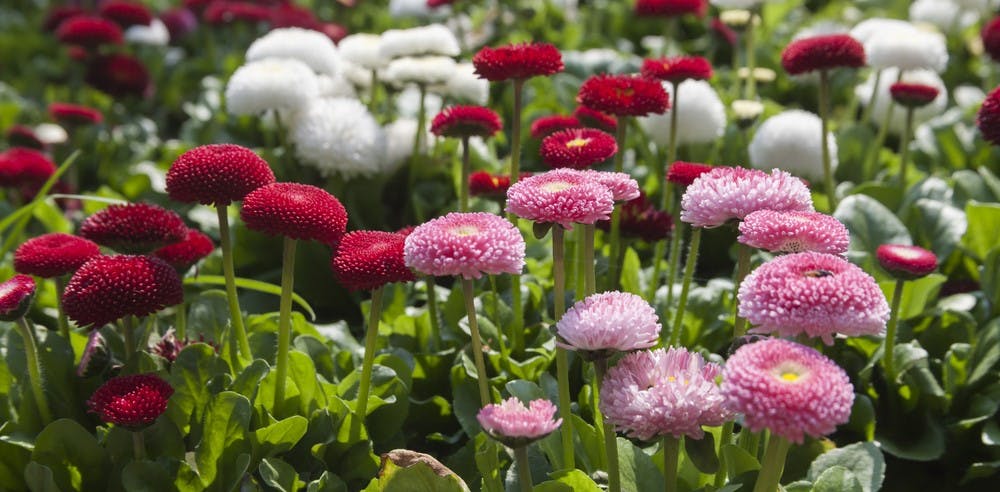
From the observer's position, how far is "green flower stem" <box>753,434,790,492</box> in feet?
4.65

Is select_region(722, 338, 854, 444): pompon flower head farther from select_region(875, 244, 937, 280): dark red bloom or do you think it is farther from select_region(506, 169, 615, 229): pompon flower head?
select_region(875, 244, 937, 280): dark red bloom

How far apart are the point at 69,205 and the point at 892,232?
3191 millimetres

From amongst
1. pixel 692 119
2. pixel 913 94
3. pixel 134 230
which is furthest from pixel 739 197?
pixel 913 94

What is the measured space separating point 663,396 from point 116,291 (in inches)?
39.3

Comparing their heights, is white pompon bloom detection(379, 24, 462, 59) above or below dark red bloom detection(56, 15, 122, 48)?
above

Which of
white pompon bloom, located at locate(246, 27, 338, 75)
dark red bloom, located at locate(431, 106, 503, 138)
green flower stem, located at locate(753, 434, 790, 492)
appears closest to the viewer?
green flower stem, located at locate(753, 434, 790, 492)

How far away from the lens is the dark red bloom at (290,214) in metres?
1.76

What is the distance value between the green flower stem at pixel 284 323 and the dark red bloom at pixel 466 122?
0.61 meters

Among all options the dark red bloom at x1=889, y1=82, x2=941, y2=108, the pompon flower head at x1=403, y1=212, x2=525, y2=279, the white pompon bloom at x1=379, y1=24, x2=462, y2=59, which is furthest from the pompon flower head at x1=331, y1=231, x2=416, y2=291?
the dark red bloom at x1=889, y1=82, x2=941, y2=108

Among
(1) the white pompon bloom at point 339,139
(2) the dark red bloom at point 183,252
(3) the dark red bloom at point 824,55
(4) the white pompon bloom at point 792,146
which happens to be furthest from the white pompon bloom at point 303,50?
(3) the dark red bloom at point 824,55

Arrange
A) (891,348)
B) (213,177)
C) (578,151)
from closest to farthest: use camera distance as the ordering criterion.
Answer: (213,177)
(578,151)
(891,348)

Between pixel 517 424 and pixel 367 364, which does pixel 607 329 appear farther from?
pixel 367 364

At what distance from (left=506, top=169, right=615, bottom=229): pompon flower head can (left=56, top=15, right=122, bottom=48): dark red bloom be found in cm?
384

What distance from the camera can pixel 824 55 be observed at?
8.88ft
